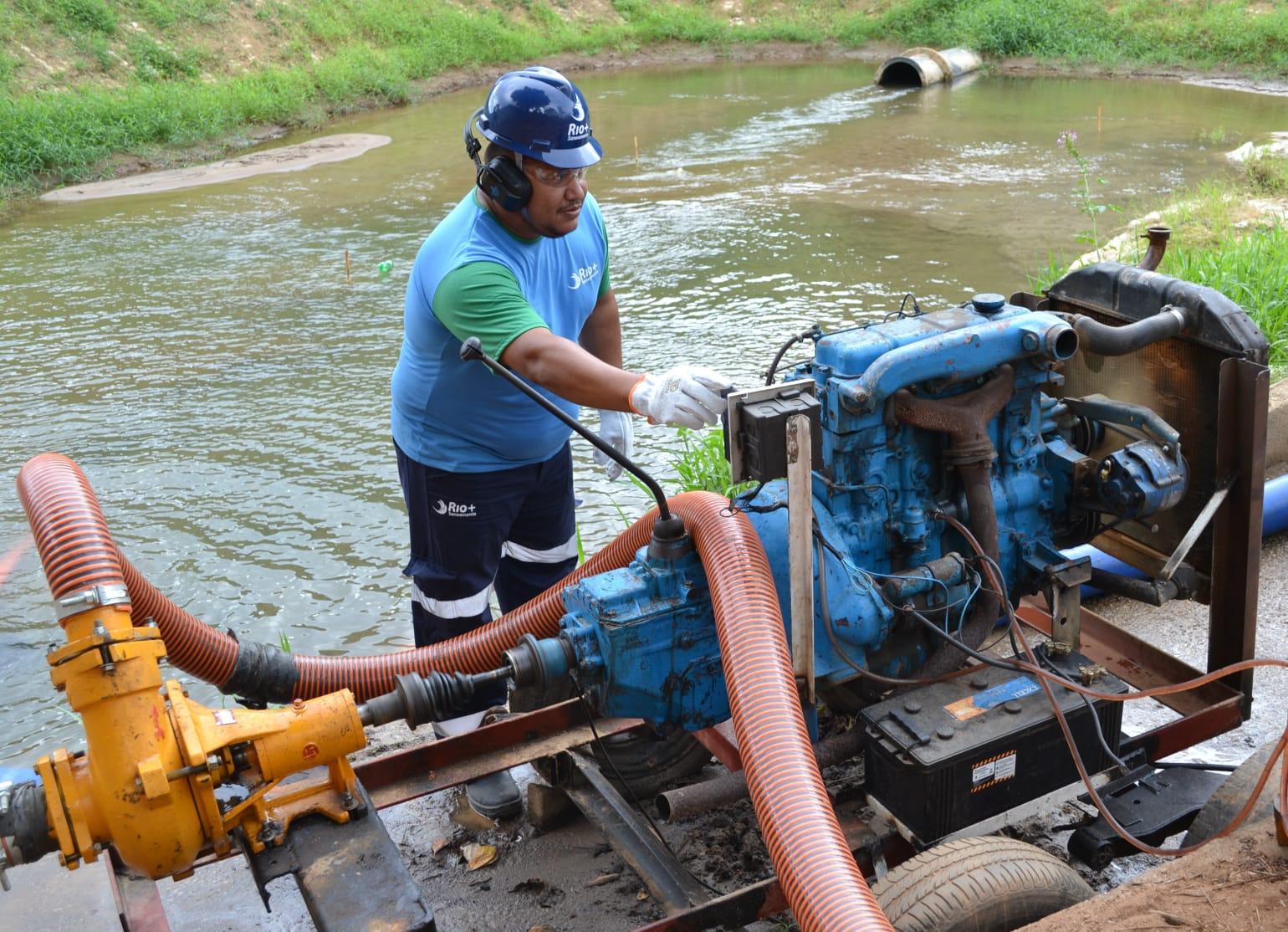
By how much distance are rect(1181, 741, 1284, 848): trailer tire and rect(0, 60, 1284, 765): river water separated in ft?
7.86

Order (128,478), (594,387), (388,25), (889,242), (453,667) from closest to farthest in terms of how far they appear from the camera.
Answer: (594,387) → (453,667) → (128,478) → (889,242) → (388,25)

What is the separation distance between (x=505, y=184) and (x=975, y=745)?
5.45 ft

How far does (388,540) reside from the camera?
5.22 meters

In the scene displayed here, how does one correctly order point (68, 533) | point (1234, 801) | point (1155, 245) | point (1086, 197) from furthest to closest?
point (1086, 197) → point (1155, 245) → point (1234, 801) → point (68, 533)

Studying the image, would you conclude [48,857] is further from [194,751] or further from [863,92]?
[863,92]

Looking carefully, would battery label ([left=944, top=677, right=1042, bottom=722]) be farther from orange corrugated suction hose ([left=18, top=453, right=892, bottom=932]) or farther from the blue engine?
orange corrugated suction hose ([left=18, top=453, right=892, bottom=932])

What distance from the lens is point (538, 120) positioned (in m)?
2.75

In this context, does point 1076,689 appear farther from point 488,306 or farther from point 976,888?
point 488,306

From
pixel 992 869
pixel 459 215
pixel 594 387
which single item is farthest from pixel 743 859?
pixel 459 215

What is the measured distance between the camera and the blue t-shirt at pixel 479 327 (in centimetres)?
274

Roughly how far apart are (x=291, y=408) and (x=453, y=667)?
4195mm

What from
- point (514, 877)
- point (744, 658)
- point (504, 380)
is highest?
point (504, 380)

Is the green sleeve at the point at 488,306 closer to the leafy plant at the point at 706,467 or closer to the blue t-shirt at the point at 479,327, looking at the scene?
the blue t-shirt at the point at 479,327

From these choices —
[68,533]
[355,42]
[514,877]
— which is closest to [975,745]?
[514,877]
